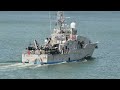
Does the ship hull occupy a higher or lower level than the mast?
lower

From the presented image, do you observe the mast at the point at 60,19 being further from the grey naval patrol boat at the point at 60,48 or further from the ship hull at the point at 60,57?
the ship hull at the point at 60,57

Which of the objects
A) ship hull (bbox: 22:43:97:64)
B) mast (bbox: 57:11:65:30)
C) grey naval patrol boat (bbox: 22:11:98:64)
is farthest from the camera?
mast (bbox: 57:11:65:30)

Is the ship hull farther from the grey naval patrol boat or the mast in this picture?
the mast

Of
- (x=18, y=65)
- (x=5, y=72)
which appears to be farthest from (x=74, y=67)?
(x=5, y=72)

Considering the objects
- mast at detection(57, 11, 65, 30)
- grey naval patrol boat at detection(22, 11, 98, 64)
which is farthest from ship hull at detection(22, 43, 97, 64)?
mast at detection(57, 11, 65, 30)

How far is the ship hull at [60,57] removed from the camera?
2269 centimetres

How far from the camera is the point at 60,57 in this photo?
77.6 ft

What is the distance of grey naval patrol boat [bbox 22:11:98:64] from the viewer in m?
22.8

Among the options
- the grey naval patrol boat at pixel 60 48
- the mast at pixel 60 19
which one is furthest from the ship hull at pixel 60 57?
the mast at pixel 60 19
